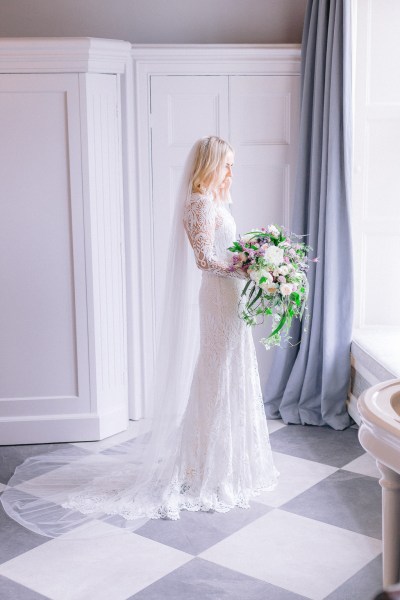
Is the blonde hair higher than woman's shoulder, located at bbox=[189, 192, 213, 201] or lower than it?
higher

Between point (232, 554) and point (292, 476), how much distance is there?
83cm

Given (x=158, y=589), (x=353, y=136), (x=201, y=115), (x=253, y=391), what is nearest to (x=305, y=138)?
(x=353, y=136)

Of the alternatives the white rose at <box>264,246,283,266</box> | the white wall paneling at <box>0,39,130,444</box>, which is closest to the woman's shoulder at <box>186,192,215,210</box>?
the white rose at <box>264,246,283,266</box>

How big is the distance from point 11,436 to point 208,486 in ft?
4.35

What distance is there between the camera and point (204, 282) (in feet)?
11.8

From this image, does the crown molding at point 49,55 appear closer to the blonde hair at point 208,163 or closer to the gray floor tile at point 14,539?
the blonde hair at point 208,163

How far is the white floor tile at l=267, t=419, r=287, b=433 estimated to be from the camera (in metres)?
4.46

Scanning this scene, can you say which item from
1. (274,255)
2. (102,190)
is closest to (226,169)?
(274,255)

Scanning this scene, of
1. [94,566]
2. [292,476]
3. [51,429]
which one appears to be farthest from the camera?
[51,429]

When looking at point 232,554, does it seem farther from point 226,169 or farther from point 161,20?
point 161,20

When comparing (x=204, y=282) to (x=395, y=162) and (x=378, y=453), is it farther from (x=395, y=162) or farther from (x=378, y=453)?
(x=378, y=453)

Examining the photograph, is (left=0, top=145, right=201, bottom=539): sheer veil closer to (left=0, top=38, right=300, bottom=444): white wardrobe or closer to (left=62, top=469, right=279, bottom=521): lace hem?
(left=62, top=469, right=279, bottom=521): lace hem

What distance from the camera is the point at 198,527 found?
10.7ft

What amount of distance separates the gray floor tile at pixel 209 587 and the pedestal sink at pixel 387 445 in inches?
31.6
